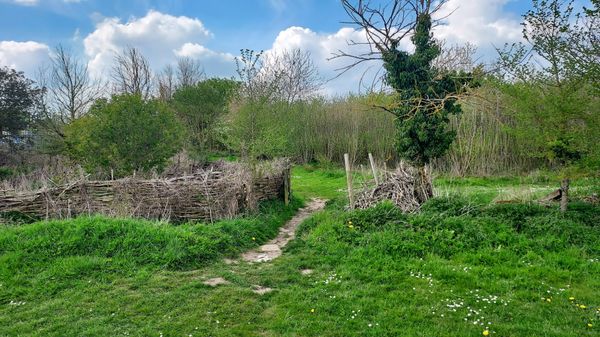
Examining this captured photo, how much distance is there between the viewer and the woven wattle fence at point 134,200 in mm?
7574

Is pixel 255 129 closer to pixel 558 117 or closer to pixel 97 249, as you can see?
pixel 97 249

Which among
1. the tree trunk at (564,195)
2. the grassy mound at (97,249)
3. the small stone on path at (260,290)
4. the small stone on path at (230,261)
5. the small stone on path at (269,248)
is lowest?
the small stone on path at (260,290)

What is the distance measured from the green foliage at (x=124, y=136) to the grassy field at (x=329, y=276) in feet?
13.1

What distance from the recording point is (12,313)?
4258mm

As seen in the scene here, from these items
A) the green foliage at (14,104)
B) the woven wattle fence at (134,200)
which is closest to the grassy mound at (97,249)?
the woven wattle fence at (134,200)

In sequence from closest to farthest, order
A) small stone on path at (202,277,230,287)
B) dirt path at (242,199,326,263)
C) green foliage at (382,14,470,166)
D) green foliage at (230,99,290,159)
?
small stone on path at (202,277,230,287) < dirt path at (242,199,326,263) < green foliage at (382,14,470,166) < green foliage at (230,99,290,159)

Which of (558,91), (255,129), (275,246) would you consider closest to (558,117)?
(558,91)

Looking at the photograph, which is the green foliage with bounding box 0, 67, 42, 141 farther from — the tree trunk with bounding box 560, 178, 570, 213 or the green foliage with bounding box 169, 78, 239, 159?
the tree trunk with bounding box 560, 178, 570, 213

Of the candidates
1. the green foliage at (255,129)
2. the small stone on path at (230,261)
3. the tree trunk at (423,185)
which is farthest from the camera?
the green foliage at (255,129)

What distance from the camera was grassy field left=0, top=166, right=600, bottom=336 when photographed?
3.87 m

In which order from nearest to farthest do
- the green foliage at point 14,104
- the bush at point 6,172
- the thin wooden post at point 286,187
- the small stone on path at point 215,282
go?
1. the small stone on path at point 215,282
2. the thin wooden post at point 286,187
3. the bush at point 6,172
4. the green foliage at point 14,104

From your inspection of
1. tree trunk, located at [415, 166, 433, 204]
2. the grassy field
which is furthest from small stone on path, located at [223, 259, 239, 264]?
tree trunk, located at [415, 166, 433, 204]

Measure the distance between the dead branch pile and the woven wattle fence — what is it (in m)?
2.59

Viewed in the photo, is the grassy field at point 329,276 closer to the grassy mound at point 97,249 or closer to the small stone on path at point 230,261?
the grassy mound at point 97,249
